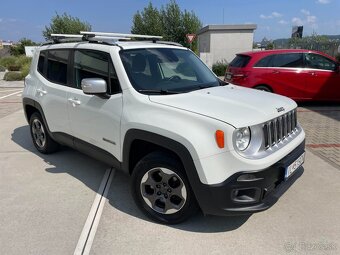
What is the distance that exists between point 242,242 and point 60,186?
2425mm

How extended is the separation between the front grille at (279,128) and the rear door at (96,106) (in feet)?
4.95

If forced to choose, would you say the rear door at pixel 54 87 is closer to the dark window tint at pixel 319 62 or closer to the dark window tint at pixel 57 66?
the dark window tint at pixel 57 66

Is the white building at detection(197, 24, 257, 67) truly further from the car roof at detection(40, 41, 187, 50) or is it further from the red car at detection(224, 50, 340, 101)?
the car roof at detection(40, 41, 187, 50)

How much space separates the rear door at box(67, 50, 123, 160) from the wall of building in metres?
14.4

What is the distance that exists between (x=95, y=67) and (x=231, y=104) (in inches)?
68.7

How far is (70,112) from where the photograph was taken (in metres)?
4.42

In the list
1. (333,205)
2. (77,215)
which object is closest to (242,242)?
(333,205)

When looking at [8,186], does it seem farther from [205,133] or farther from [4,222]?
[205,133]

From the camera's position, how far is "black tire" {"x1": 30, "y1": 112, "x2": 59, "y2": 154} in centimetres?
538

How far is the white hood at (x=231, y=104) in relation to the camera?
3041mm

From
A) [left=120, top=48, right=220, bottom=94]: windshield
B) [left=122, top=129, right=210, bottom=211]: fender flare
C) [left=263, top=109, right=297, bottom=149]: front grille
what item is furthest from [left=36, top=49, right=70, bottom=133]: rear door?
[left=263, top=109, right=297, bottom=149]: front grille

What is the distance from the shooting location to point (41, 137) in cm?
557

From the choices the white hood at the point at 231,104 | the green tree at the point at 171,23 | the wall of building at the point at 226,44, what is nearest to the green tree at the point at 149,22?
the green tree at the point at 171,23

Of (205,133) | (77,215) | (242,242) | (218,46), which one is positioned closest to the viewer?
(205,133)
